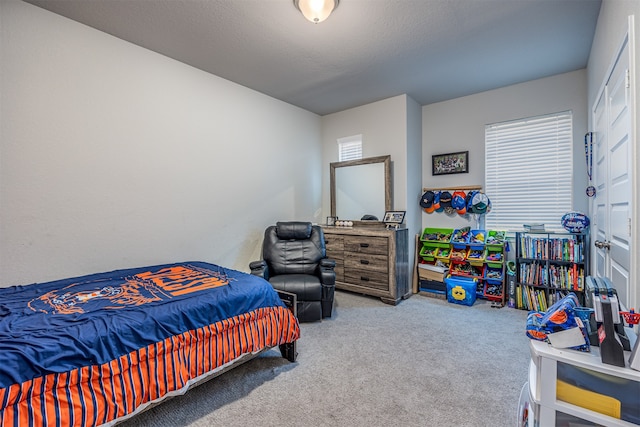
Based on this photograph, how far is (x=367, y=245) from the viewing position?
3.75 meters

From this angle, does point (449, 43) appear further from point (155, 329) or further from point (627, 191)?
point (155, 329)

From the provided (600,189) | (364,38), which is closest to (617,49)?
(600,189)

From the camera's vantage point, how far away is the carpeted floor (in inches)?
65.3

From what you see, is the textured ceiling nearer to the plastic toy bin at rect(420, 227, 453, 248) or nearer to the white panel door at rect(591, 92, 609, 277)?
the white panel door at rect(591, 92, 609, 277)

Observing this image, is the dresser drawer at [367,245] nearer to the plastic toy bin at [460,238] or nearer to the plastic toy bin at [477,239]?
the plastic toy bin at [460,238]

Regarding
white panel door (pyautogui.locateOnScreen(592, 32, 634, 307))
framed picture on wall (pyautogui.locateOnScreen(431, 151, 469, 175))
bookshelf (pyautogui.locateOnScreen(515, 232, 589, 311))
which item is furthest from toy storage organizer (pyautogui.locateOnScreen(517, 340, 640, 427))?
framed picture on wall (pyautogui.locateOnScreen(431, 151, 469, 175))

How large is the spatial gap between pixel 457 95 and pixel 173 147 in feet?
12.3

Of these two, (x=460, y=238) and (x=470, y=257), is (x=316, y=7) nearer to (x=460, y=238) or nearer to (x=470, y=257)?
(x=460, y=238)

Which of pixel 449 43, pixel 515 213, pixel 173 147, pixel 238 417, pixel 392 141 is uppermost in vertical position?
pixel 449 43

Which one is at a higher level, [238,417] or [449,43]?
[449,43]

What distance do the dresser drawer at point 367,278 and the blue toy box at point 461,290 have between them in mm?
830

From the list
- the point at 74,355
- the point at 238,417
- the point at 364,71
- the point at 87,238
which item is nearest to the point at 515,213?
the point at 364,71

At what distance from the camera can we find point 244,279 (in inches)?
89.5

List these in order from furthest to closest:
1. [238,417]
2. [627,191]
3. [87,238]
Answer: [87,238]
[238,417]
[627,191]
